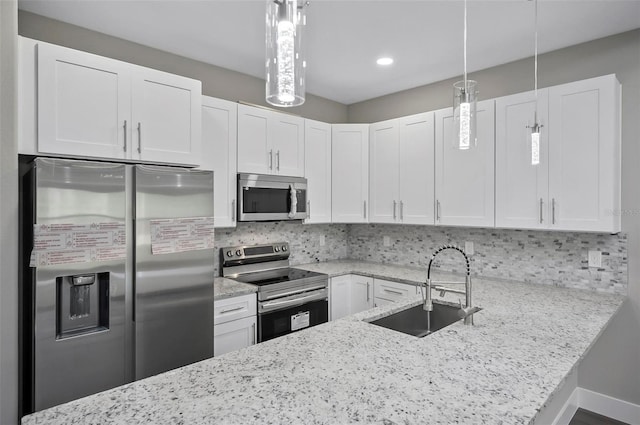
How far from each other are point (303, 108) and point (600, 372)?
3436mm

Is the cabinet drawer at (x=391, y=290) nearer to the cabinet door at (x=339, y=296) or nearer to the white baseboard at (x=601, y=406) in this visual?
the cabinet door at (x=339, y=296)

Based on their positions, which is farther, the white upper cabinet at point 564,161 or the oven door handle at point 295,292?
the oven door handle at point 295,292

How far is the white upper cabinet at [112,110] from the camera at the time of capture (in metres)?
1.91

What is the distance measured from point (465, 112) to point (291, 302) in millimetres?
2041

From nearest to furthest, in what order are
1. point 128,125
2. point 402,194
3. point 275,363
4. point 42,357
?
point 275,363 < point 42,357 < point 128,125 < point 402,194

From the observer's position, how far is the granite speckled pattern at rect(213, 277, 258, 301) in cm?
252

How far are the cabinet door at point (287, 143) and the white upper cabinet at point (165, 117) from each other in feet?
2.65

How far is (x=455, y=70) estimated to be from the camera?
3.18m

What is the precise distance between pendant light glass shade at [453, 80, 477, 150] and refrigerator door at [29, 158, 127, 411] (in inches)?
68.9

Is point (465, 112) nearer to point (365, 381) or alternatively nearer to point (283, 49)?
point (283, 49)

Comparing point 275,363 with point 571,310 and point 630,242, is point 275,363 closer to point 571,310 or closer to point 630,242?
point 571,310

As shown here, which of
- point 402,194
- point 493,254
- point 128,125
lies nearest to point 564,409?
point 493,254

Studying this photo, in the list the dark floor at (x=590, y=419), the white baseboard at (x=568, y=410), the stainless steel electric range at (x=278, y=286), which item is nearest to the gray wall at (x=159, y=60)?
the stainless steel electric range at (x=278, y=286)

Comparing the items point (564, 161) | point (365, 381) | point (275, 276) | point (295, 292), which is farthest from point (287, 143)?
point (365, 381)
